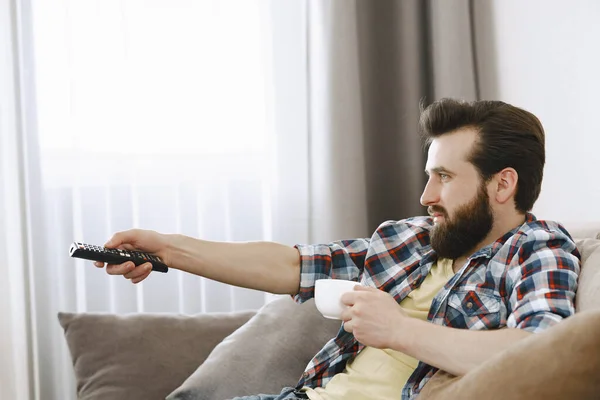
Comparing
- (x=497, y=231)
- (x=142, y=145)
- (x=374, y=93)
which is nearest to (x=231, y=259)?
(x=497, y=231)

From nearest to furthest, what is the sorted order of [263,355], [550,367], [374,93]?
[550,367], [263,355], [374,93]

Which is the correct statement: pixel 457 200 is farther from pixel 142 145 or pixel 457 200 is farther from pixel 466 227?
pixel 142 145

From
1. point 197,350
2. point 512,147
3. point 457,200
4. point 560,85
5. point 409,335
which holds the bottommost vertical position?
point 197,350

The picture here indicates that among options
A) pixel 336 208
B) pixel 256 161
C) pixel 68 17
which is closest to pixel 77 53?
pixel 68 17

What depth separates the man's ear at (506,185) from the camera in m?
1.63

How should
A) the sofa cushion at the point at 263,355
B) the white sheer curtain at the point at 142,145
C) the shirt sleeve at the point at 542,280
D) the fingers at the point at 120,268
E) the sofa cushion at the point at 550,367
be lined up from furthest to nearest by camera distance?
the white sheer curtain at the point at 142,145, the sofa cushion at the point at 263,355, the fingers at the point at 120,268, the shirt sleeve at the point at 542,280, the sofa cushion at the point at 550,367

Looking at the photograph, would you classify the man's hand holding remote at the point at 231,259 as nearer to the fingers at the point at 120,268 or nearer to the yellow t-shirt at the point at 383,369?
the fingers at the point at 120,268

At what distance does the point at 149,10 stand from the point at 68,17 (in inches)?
10.3

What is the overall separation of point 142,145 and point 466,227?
133cm

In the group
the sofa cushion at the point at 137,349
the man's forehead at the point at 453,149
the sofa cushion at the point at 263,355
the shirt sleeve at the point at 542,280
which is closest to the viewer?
the shirt sleeve at the point at 542,280

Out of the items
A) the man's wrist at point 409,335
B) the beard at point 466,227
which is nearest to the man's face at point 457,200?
the beard at point 466,227

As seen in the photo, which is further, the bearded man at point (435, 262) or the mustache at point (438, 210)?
the mustache at point (438, 210)

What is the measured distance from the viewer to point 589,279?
4.53ft

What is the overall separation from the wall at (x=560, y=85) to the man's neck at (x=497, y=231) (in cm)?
53
